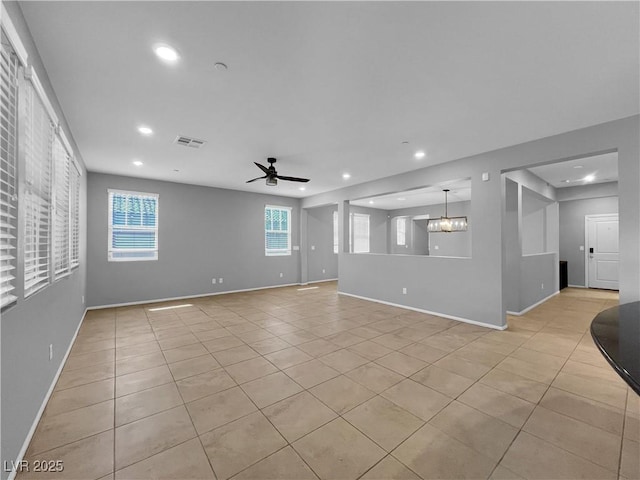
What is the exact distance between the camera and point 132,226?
5883mm

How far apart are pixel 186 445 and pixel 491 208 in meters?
4.65

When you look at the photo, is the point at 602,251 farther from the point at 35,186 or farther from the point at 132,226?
the point at 132,226

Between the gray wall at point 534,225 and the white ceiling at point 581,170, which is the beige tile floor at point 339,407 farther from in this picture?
the gray wall at point 534,225

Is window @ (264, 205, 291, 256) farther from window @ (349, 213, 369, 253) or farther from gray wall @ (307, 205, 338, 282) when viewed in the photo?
window @ (349, 213, 369, 253)

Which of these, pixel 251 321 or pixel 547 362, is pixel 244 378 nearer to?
pixel 251 321

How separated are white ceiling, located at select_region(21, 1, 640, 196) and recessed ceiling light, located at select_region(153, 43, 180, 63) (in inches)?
2.0

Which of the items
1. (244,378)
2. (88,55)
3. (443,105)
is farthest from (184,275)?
(443,105)

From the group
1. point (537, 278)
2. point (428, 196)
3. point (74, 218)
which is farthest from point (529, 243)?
point (74, 218)

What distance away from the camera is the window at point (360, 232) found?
1001 cm

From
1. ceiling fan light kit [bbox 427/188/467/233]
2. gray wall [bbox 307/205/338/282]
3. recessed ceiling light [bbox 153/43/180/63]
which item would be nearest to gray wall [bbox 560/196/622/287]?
ceiling fan light kit [bbox 427/188/467/233]

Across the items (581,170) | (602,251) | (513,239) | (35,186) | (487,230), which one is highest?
(581,170)

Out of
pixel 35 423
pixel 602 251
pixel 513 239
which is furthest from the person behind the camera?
pixel 602 251

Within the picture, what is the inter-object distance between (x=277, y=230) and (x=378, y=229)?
4400mm

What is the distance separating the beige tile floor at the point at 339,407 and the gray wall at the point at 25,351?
0.22 meters
